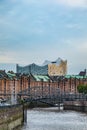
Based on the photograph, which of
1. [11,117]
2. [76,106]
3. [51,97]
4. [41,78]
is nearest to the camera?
[11,117]

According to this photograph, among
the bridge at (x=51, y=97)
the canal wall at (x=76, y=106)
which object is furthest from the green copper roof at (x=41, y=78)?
the bridge at (x=51, y=97)

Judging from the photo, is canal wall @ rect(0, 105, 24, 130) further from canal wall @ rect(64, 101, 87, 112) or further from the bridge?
canal wall @ rect(64, 101, 87, 112)

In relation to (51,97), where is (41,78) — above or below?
above

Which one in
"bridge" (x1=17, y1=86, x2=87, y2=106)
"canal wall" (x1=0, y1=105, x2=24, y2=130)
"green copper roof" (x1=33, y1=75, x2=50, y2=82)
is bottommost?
"canal wall" (x1=0, y1=105, x2=24, y2=130)

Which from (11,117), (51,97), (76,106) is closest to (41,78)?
(76,106)

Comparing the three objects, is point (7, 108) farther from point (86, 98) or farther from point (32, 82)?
point (32, 82)

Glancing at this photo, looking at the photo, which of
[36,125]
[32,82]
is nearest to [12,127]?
[36,125]

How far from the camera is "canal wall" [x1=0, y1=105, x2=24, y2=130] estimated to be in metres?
53.8

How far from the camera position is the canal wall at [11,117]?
53.8m

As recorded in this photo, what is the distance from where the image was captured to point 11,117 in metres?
59.3

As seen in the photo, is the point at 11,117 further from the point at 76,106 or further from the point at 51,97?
the point at 76,106

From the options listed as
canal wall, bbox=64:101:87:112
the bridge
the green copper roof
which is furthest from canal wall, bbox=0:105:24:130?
the green copper roof

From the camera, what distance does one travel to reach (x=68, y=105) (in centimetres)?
11475

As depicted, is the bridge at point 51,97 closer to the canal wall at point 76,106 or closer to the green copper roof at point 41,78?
the canal wall at point 76,106
